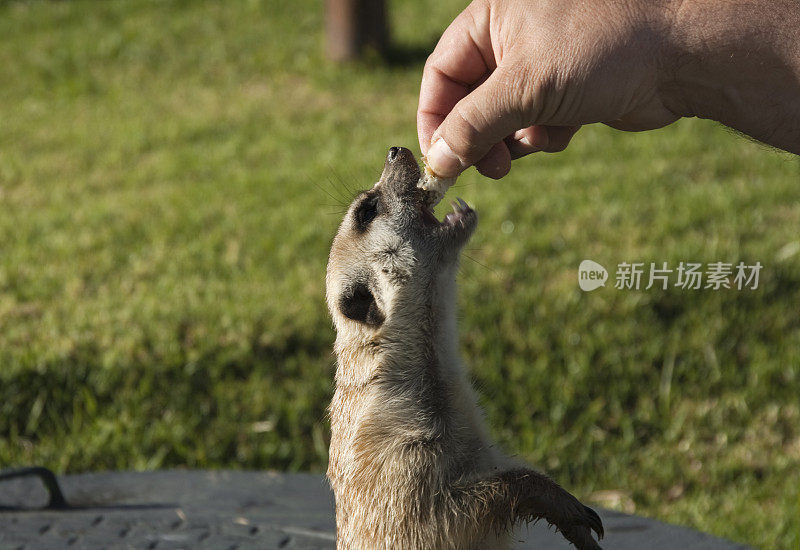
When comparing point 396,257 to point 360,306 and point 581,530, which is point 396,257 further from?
point 581,530

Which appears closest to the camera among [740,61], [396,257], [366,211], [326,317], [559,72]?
[559,72]

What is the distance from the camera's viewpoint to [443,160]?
7.97 feet

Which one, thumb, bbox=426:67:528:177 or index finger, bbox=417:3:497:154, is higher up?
index finger, bbox=417:3:497:154

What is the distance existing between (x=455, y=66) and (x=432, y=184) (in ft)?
1.26

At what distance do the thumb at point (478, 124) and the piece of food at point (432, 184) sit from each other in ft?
0.22

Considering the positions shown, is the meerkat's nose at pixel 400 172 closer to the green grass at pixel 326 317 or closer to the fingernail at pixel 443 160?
the fingernail at pixel 443 160

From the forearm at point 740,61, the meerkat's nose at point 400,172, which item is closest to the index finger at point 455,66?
the meerkat's nose at point 400,172

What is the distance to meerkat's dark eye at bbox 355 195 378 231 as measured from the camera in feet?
8.54

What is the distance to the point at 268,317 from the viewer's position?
15.9ft

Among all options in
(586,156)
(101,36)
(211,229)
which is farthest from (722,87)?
(101,36)

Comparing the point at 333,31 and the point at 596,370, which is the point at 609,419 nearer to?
the point at 596,370

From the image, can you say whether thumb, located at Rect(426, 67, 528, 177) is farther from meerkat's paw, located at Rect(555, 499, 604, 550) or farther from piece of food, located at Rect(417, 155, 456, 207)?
meerkat's paw, located at Rect(555, 499, 604, 550)

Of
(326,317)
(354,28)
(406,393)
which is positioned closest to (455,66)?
(406,393)

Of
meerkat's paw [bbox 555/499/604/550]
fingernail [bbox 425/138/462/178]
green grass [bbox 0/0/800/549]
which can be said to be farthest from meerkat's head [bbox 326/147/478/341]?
meerkat's paw [bbox 555/499/604/550]
